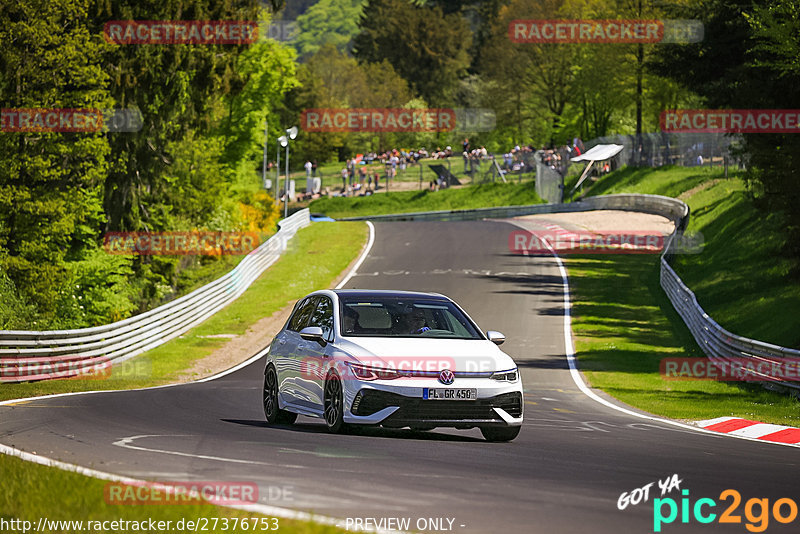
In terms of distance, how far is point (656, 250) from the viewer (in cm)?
5738

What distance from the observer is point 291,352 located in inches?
573

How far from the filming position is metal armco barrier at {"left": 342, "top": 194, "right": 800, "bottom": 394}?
78.8 ft

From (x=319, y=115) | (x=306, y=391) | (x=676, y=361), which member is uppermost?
(x=319, y=115)

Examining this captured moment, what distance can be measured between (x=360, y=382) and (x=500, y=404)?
151 centimetres

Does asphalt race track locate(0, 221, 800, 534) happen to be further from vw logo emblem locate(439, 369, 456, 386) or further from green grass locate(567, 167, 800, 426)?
green grass locate(567, 167, 800, 426)

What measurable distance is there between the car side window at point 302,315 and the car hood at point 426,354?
1.79m

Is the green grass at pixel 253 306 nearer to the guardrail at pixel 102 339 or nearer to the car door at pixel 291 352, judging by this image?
the guardrail at pixel 102 339

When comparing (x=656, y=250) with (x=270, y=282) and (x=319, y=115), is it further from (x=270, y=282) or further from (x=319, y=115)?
(x=319, y=115)

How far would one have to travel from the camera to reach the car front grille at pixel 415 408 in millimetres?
12477

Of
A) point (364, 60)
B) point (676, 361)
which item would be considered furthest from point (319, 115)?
point (676, 361)

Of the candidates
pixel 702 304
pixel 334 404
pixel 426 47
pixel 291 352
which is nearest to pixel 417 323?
pixel 334 404

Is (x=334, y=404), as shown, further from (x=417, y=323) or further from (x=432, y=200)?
(x=432, y=200)

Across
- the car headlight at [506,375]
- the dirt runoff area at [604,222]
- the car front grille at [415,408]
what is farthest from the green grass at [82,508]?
the dirt runoff area at [604,222]

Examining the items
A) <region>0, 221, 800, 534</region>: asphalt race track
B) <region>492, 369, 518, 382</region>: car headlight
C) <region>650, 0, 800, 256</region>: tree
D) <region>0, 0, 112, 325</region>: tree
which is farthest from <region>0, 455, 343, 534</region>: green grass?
<region>0, 0, 112, 325</region>: tree
